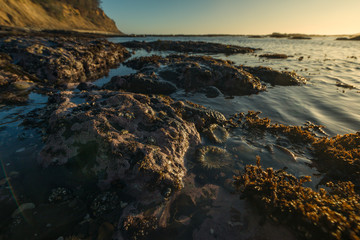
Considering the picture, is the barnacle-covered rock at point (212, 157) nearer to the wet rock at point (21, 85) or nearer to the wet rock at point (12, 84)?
the wet rock at point (12, 84)

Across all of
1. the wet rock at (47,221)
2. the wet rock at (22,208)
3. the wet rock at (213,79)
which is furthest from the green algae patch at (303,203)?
the wet rock at (213,79)

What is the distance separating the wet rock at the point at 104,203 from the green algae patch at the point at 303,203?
8.46 ft

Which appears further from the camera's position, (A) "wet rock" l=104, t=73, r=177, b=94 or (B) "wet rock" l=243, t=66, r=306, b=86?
(B) "wet rock" l=243, t=66, r=306, b=86

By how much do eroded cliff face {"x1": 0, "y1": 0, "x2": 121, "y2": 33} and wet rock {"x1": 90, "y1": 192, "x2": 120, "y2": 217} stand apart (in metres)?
78.0

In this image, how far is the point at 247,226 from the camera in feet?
9.07

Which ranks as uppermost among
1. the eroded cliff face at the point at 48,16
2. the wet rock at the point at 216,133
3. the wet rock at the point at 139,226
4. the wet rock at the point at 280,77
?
the eroded cliff face at the point at 48,16

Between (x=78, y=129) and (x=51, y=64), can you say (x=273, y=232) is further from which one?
(x=51, y=64)

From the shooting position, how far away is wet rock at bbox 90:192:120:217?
2902 mm

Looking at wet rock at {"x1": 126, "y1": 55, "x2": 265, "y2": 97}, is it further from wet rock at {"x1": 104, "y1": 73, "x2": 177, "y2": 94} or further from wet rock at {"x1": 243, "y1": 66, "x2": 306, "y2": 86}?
wet rock at {"x1": 243, "y1": 66, "x2": 306, "y2": 86}

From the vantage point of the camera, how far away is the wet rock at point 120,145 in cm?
332

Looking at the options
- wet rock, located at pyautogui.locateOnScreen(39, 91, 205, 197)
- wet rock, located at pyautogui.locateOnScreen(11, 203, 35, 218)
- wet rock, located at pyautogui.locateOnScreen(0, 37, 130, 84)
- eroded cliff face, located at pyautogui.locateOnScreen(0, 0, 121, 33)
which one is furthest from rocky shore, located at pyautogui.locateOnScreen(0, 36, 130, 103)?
eroded cliff face, located at pyautogui.locateOnScreen(0, 0, 121, 33)

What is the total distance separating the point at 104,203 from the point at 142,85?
24.5 ft

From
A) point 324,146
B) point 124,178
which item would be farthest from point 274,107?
point 124,178

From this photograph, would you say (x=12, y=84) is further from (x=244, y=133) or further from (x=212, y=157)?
(x=244, y=133)
